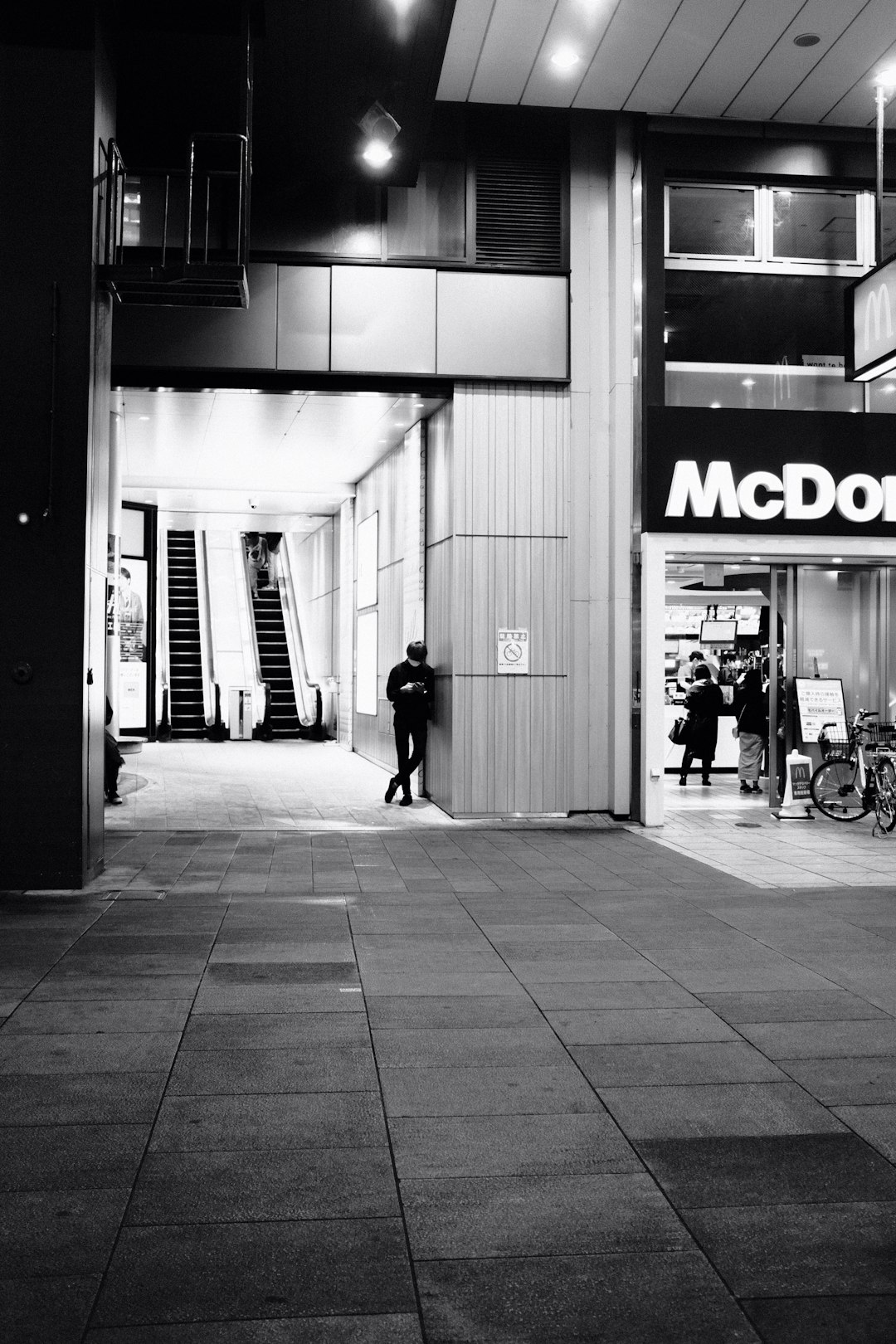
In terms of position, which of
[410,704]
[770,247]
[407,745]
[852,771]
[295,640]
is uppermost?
[770,247]

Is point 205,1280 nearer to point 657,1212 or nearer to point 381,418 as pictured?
point 657,1212

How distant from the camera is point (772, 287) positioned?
1157cm

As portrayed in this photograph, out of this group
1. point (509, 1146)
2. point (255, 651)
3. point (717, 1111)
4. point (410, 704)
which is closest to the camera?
point (509, 1146)

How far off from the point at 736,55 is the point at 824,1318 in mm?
10405

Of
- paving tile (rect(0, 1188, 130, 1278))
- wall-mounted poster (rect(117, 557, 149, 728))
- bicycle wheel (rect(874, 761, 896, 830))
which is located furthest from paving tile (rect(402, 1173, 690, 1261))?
wall-mounted poster (rect(117, 557, 149, 728))

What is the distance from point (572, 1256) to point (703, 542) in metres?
9.20

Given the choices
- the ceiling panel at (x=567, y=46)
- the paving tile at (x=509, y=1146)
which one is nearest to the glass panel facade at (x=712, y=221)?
the ceiling panel at (x=567, y=46)

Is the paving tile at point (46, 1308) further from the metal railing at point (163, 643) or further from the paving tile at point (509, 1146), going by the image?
the metal railing at point (163, 643)

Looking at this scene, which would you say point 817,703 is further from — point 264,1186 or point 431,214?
point 264,1186

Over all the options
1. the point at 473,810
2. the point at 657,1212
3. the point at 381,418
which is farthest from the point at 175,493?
the point at 657,1212

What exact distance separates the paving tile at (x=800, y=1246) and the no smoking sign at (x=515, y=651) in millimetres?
8432

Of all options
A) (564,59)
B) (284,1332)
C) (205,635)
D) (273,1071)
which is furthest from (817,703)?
(205,635)

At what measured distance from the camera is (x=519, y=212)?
11539 mm

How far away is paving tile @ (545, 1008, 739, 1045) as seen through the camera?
452 centimetres
